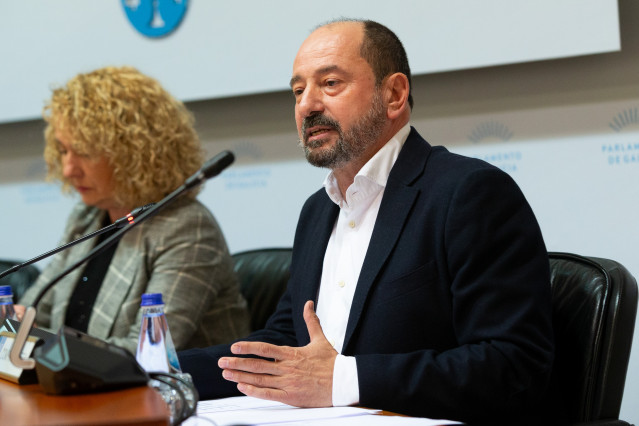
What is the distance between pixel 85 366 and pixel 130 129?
1625mm

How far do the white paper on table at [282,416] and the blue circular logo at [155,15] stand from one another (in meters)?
1.99

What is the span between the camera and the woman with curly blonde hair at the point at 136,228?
2.40 meters

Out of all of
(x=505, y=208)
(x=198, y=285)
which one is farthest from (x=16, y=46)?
(x=505, y=208)

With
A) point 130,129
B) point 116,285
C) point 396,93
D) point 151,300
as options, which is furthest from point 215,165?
point 130,129

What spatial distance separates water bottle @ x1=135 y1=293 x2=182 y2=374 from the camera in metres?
1.33

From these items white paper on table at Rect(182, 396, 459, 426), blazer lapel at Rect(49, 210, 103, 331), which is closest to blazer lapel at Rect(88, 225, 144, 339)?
blazer lapel at Rect(49, 210, 103, 331)

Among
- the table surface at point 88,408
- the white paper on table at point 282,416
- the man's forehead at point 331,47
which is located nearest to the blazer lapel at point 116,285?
the man's forehead at point 331,47

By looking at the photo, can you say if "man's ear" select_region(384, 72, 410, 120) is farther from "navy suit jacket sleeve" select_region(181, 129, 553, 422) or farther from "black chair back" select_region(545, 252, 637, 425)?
"black chair back" select_region(545, 252, 637, 425)

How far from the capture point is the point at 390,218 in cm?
163

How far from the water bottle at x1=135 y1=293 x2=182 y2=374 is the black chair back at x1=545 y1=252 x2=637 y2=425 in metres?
0.75

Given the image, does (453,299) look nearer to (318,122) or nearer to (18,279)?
(318,122)

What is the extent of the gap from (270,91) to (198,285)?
88cm

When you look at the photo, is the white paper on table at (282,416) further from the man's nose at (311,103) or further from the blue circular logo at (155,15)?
the blue circular logo at (155,15)

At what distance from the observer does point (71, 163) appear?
2592mm
